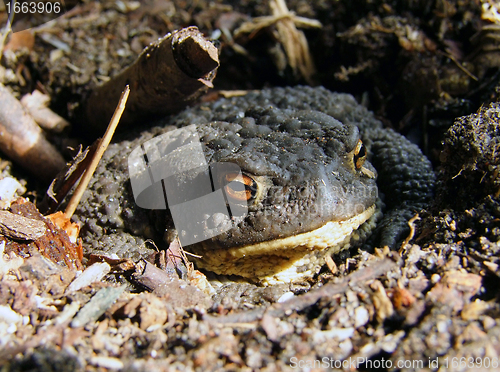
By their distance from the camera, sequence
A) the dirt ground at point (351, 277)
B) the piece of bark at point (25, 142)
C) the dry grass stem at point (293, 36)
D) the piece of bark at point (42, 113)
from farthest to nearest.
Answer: the dry grass stem at point (293, 36) → the piece of bark at point (42, 113) → the piece of bark at point (25, 142) → the dirt ground at point (351, 277)

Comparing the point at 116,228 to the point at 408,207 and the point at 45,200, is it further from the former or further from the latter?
the point at 408,207

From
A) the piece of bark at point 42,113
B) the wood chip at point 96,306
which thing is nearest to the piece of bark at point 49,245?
the wood chip at point 96,306

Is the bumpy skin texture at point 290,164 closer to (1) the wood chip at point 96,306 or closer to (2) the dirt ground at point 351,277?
(2) the dirt ground at point 351,277

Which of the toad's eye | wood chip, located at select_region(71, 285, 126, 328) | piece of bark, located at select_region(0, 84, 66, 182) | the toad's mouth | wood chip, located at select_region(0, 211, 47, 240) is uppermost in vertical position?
piece of bark, located at select_region(0, 84, 66, 182)

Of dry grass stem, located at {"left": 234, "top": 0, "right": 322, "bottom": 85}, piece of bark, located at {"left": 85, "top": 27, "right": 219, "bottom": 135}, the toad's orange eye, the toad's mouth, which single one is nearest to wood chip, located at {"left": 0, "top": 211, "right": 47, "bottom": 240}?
the toad's mouth

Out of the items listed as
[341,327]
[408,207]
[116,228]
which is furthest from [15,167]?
[408,207]

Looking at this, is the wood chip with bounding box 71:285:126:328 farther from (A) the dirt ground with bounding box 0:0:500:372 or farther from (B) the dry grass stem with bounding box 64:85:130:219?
(B) the dry grass stem with bounding box 64:85:130:219

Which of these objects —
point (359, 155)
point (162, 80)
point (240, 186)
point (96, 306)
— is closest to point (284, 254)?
point (240, 186)
